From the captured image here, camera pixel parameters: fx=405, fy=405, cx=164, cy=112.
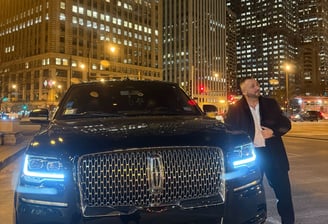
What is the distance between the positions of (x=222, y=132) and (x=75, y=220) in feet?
4.72

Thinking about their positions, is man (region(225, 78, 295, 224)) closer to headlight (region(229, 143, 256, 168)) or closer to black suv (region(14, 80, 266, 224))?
headlight (region(229, 143, 256, 168))

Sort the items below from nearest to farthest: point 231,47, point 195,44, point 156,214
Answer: point 156,214, point 195,44, point 231,47

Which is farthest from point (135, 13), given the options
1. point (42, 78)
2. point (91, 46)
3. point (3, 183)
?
point (3, 183)

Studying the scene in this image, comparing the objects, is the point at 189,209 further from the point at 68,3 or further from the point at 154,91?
the point at 68,3

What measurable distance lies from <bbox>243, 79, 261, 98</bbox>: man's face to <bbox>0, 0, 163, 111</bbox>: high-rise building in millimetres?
90717

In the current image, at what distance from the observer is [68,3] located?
361 feet

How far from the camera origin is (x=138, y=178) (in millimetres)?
2998

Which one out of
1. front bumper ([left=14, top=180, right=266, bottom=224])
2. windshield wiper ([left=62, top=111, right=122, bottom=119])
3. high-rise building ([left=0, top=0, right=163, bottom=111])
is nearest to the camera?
front bumper ([left=14, top=180, right=266, bottom=224])

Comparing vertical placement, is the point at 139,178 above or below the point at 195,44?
below

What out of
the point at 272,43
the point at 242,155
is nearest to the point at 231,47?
the point at 272,43

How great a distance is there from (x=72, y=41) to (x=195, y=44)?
4985 cm

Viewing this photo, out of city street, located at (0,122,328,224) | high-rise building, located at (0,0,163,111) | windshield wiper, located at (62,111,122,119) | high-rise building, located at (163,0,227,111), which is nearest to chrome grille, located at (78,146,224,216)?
windshield wiper, located at (62,111,122,119)

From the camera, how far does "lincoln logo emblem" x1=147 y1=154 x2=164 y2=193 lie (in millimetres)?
3016

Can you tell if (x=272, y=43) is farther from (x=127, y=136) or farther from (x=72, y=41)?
(x=127, y=136)
